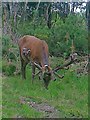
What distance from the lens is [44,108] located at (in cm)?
678

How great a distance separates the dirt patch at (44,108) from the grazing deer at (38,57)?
776mm

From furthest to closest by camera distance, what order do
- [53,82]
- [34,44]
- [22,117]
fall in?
[34,44], [53,82], [22,117]

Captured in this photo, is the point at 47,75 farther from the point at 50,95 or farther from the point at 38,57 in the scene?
the point at 38,57

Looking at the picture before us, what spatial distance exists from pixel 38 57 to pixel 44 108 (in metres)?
2.42

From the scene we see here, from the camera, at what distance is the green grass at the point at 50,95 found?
639 centimetres

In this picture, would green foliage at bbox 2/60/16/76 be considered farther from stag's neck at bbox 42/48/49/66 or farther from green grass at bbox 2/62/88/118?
stag's neck at bbox 42/48/49/66

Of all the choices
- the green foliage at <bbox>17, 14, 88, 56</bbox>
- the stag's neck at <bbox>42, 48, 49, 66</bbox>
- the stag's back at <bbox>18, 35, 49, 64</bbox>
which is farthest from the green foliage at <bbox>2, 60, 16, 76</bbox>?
the green foliage at <bbox>17, 14, 88, 56</bbox>

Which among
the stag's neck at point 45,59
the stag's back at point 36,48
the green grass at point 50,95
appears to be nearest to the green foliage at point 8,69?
the green grass at point 50,95

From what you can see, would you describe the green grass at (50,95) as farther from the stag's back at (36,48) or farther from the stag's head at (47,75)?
the stag's back at (36,48)

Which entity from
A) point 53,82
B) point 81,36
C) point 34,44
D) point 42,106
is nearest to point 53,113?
point 42,106

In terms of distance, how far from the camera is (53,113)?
6395 millimetres

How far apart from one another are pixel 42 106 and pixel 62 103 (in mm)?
471

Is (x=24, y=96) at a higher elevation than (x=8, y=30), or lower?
lower

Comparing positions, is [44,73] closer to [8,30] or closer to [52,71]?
[52,71]
